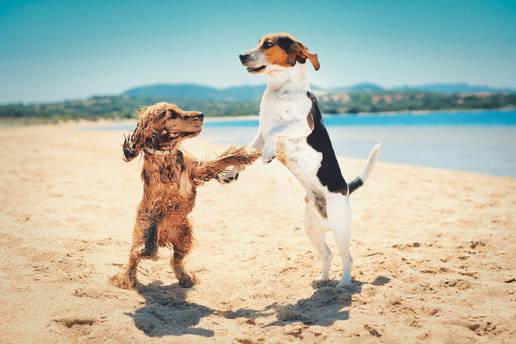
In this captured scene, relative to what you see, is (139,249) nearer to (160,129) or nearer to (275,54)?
(160,129)

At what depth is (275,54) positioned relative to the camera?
11.8 ft

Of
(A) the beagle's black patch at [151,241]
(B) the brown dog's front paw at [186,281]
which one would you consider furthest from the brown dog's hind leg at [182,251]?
(A) the beagle's black patch at [151,241]

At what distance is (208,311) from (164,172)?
51.2 inches

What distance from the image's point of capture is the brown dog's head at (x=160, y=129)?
12.0ft

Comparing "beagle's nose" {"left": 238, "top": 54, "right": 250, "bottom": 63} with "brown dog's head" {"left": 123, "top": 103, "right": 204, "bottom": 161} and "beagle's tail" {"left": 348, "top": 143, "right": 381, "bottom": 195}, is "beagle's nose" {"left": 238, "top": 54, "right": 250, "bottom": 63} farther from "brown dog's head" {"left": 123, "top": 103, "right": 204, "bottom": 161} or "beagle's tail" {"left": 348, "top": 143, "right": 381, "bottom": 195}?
"beagle's tail" {"left": 348, "top": 143, "right": 381, "bottom": 195}

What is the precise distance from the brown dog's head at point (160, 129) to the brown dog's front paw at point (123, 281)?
1141mm

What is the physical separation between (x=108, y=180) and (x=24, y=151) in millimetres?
6281

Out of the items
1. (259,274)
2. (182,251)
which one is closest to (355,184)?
(259,274)

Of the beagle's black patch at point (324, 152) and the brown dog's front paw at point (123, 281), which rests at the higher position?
the beagle's black patch at point (324, 152)

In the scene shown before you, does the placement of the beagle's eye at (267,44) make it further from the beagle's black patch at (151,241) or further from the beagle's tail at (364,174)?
the beagle's black patch at (151,241)

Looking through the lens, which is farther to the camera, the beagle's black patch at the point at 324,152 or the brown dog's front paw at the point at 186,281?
the brown dog's front paw at the point at 186,281

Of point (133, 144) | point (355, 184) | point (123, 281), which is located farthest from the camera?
point (355, 184)

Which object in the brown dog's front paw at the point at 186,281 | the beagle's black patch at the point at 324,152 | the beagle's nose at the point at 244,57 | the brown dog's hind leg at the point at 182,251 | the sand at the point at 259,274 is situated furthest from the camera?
the brown dog's front paw at the point at 186,281

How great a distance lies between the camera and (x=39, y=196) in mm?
7219
